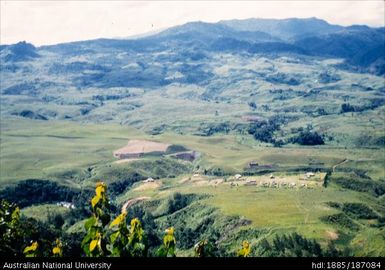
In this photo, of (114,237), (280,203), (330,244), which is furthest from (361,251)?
(114,237)

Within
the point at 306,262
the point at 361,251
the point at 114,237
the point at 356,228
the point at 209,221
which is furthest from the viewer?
the point at 209,221

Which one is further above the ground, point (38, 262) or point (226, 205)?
point (38, 262)

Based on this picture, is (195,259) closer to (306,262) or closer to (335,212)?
(306,262)

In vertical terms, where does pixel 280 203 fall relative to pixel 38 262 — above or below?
below

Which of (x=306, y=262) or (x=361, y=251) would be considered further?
(x=361, y=251)

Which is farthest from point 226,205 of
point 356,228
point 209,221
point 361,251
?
point 361,251

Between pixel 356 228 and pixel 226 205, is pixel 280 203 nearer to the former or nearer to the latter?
pixel 226 205

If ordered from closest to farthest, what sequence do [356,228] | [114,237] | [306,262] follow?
[306,262] → [114,237] → [356,228]

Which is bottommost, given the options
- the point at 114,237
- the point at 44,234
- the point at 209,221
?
the point at 209,221

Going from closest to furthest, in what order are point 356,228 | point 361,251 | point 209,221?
point 361,251
point 356,228
point 209,221
